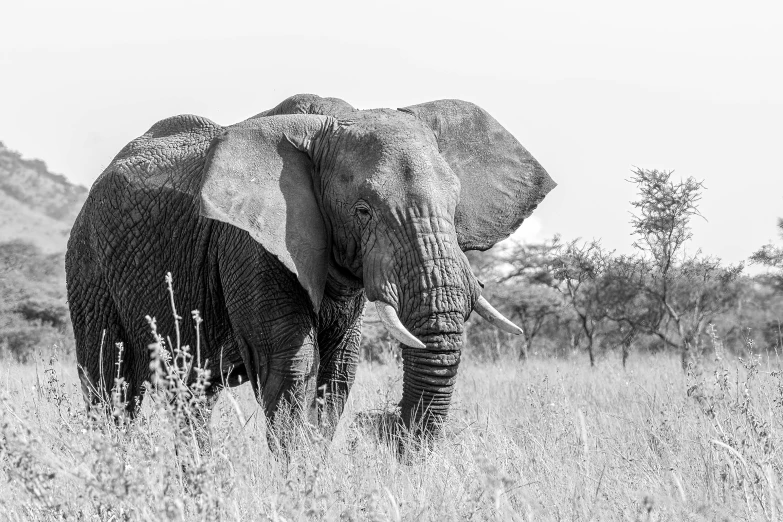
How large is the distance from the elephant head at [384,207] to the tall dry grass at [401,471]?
0.62 metres

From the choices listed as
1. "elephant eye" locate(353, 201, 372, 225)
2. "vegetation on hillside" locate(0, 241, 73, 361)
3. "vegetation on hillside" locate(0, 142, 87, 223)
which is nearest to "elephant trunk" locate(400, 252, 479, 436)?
"elephant eye" locate(353, 201, 372, 225)

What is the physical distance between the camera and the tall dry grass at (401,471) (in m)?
3.38

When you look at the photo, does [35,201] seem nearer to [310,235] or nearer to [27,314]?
[27,314]

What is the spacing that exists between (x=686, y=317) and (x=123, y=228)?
1383 cm

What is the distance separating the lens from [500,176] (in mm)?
7254

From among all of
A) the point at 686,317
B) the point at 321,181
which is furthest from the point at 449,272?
the point at 686,317

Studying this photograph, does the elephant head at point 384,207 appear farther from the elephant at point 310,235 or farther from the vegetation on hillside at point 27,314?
the vegetation on hillside at point 27,314

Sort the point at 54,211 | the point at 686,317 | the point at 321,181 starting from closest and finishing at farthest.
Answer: the point at 321,181
the point at 686,317
the point at 54,211

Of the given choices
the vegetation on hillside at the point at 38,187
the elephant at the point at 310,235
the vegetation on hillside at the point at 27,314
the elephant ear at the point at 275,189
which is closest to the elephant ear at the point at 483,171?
the elephant at the point at 310,235

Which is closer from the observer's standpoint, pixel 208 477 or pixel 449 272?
pixel 208 477

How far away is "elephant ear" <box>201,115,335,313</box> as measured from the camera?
6184 mm

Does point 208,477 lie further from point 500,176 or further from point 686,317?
point 686,317

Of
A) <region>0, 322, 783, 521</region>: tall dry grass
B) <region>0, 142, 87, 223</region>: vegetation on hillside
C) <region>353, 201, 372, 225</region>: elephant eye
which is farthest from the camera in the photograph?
<region>0, 142, 87, 223</region>: vegetation on hillside

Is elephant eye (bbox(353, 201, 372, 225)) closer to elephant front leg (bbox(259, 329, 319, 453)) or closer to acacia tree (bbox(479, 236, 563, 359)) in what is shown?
elephant front leg (bbox(259, 329, 319, 453))
